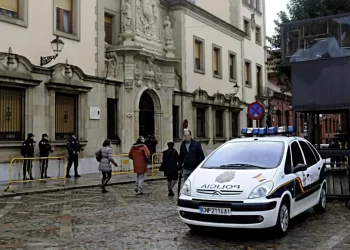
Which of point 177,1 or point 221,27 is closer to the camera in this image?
point 177,1

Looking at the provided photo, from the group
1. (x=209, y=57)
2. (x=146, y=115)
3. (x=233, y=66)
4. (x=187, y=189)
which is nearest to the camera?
(x=187, y=189)

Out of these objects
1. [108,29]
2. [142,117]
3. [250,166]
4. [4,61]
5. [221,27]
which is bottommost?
[250,166]

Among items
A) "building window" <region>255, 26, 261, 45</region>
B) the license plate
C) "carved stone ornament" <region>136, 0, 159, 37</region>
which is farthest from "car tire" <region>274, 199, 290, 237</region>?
"building window" <region>255, 26, 261, 45</region>

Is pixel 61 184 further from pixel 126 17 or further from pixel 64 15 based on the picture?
pixel 126 17

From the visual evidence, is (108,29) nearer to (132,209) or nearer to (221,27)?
(221,27)

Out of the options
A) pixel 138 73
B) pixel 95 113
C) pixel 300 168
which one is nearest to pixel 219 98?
pixel 138 73

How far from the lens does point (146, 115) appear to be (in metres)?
24.4

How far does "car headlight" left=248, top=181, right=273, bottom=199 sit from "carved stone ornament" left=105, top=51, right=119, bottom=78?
50.2ft

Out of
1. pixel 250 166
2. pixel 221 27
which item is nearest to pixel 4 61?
pixel 250 166

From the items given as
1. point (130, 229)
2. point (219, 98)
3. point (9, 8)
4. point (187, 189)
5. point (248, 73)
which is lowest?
point (130, 229)

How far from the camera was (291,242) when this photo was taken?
7027 millimetres

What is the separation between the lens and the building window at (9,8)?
17.0m

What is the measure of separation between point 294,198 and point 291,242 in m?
1.03

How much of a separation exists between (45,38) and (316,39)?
10.8m
